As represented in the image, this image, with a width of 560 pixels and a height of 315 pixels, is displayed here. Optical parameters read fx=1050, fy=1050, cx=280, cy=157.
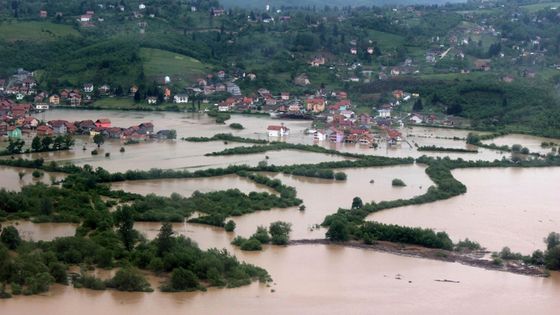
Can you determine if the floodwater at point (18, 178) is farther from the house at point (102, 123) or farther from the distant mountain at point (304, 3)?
the distant mountain at point (304, 3)

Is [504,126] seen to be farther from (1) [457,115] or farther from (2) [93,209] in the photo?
(2) [93,209]

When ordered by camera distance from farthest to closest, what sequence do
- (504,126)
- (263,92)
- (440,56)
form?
(440,56) → (263,92) → (504,126)

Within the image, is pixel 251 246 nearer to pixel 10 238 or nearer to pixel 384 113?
pixel 10 238

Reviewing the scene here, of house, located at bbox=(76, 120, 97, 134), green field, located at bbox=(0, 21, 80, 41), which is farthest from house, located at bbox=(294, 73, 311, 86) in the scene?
house, located at bbox=(76, 120, 97, 134)

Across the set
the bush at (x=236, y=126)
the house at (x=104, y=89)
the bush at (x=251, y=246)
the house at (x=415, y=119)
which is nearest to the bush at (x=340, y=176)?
the bush at (x=251, y=246)

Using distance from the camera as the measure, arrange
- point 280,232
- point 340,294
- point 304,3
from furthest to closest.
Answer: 1. point 304,3
2. point 280,232
3. point 340,294

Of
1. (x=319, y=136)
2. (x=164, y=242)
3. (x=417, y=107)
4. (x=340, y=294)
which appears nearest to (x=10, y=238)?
(x=164, y=242)

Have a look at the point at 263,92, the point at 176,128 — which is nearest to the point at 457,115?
the point at 263,92
